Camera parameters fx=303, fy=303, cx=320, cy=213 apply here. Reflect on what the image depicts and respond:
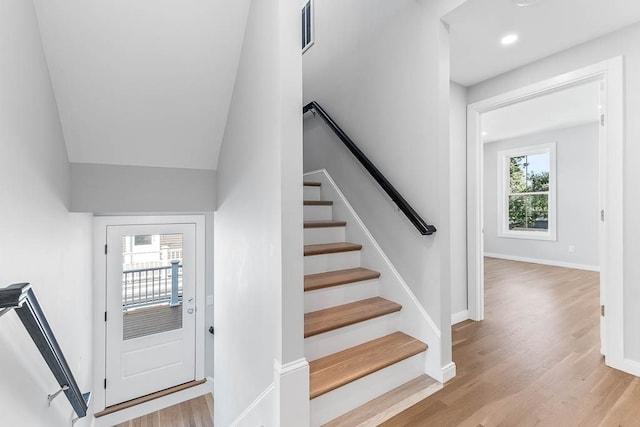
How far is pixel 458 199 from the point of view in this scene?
9.92ft

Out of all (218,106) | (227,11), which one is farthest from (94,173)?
(227,11)

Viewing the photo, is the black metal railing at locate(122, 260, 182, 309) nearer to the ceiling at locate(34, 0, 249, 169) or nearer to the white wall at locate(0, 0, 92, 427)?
the white wall at locate(0, 0, 92, 427)

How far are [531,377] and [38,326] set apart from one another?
2573mm

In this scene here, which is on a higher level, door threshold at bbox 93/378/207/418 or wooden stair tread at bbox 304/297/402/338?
wooden stair tread at bbox 304/297/402/338

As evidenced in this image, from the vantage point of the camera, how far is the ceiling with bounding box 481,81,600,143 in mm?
3807

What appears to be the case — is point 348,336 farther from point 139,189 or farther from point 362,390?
point 139,189

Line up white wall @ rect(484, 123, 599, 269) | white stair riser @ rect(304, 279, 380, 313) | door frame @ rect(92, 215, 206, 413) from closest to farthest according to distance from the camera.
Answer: white stair riser @ rect(304, 279, 380, 313), door frame @ rect(92, 215, 206, 413), white wall @ rect(484, 123, 599, 269)

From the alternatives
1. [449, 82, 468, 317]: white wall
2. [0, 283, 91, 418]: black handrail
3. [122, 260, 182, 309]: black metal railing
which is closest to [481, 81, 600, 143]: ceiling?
[449, 82, 468, 317]: white wall

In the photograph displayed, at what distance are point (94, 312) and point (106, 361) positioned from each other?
0.63 metres

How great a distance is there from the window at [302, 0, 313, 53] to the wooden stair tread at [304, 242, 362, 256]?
1.31 metres

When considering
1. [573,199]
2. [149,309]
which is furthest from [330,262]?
[573,199]

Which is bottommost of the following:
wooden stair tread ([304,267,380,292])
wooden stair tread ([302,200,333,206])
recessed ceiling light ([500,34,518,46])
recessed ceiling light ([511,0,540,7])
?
wooden stair tread ([304,267,380,292])

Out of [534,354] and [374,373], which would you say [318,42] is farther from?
[534,354]

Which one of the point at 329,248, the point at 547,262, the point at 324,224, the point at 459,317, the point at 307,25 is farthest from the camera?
the point at 547,262
